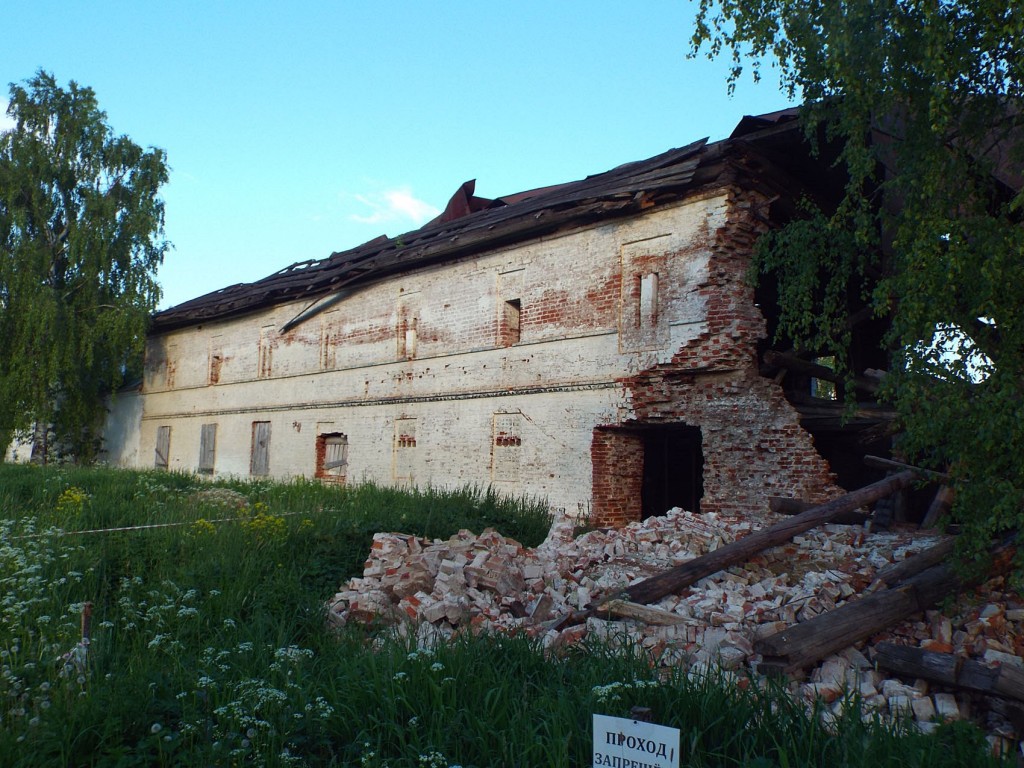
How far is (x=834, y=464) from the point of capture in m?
15.6

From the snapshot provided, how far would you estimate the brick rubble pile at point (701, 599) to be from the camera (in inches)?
211

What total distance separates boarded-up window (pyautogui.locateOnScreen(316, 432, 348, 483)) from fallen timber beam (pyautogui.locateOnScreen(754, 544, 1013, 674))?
1333cm

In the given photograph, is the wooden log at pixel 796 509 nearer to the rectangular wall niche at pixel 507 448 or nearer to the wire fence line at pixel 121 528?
the rectangular wall niche at pixel 507 448

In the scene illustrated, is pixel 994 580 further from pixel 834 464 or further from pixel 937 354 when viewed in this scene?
pixel 834 464

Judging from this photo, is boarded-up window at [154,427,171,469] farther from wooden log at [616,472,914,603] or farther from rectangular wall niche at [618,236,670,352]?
wooden log at [616,472,914,603]

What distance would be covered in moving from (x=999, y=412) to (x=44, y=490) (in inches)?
482

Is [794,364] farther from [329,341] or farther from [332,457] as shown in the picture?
[329,341]

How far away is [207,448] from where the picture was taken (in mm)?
22609

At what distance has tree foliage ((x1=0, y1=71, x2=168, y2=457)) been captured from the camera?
21.7 m

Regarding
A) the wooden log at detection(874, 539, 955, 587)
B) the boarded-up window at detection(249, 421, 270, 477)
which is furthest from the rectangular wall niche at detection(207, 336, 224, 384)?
the wooden log at detection(874, 539, 955, 587)

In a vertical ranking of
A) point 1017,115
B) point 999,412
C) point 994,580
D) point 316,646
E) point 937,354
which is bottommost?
point 316,646

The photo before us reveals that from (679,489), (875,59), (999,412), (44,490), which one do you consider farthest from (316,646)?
(679,489)

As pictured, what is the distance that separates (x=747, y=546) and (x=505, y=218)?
855 centimetres

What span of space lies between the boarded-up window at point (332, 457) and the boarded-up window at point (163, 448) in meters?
8.32
